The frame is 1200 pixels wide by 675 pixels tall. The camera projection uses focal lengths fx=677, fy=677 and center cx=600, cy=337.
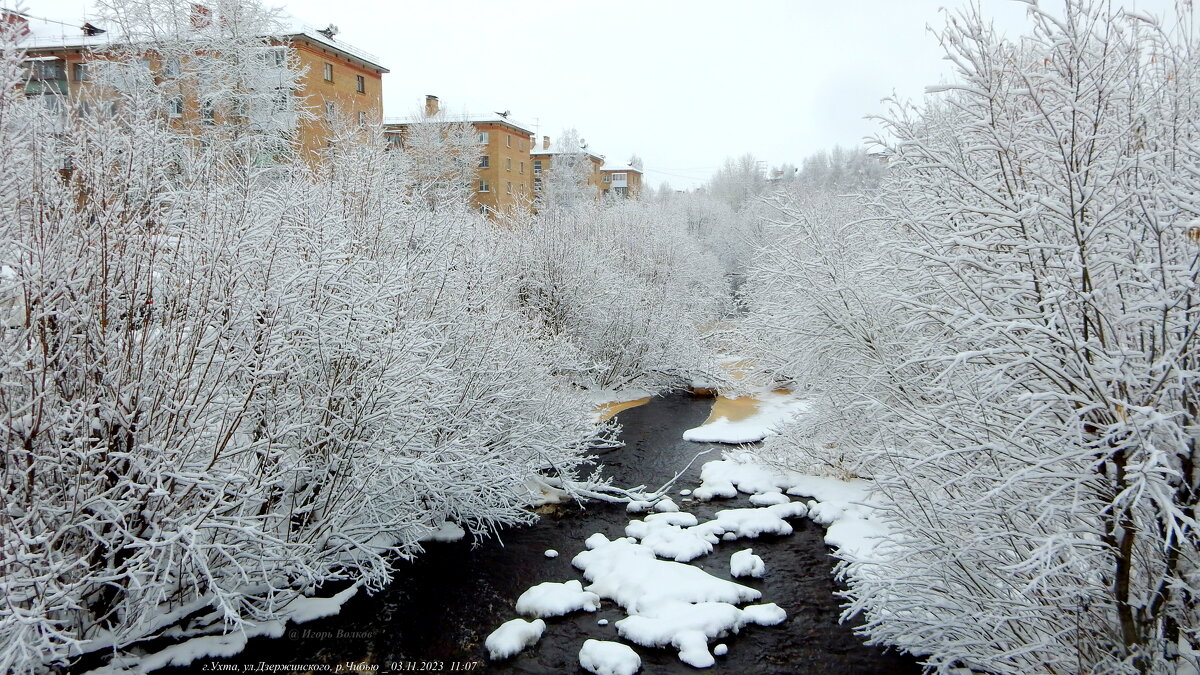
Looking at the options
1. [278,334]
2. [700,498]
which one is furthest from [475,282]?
[700,498]

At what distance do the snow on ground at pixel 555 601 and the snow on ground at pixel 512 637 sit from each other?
0.88 feet

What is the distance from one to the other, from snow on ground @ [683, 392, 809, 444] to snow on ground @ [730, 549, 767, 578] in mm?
5195

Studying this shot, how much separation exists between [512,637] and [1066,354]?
5878 millimetres

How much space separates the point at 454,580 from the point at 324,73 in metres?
33.1

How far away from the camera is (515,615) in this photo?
805 cm

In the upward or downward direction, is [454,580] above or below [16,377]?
below

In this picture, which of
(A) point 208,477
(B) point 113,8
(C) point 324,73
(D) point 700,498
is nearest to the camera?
(A) point 208,477

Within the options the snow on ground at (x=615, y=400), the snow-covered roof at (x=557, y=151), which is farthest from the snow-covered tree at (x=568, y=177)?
the snow on ground at (x=615, y=400)

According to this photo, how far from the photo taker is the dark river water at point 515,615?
7074 millimetres

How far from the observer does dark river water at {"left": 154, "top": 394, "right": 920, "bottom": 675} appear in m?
7.07

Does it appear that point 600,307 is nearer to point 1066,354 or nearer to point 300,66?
point 1066,354

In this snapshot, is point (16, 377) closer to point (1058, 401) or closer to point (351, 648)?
point (351, 648)

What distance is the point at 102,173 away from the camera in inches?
222

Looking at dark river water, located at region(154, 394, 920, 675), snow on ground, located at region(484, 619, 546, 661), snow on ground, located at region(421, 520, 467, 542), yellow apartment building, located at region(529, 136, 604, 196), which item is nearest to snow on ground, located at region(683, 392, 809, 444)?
dark river water, located at region(154, 394, 920, 675)
